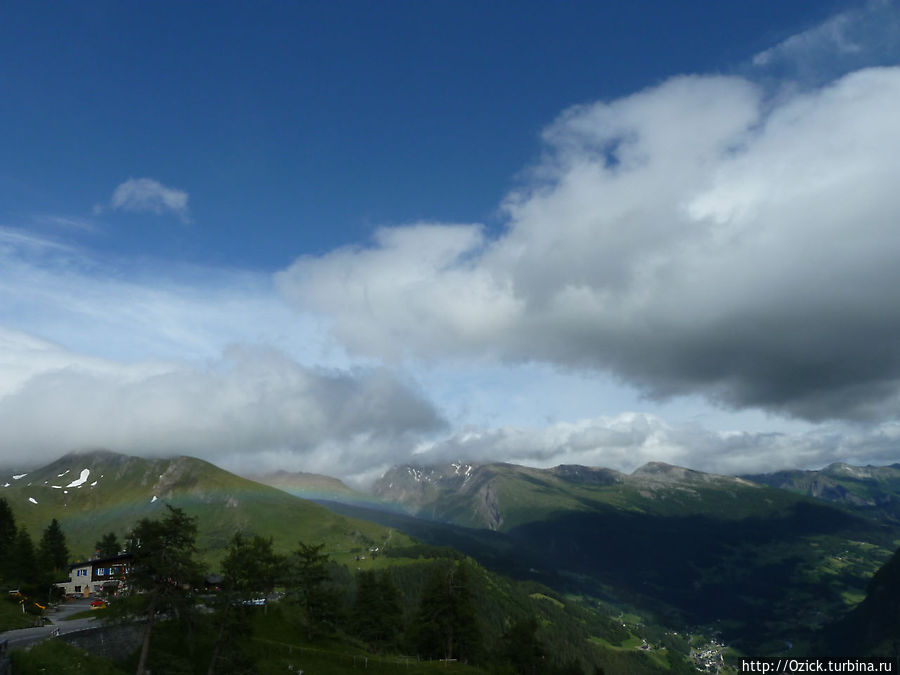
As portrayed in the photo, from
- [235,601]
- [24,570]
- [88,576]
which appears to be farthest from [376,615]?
[88,576]

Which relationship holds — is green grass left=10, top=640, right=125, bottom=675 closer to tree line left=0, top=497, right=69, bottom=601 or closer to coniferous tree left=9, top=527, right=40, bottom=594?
tree line left=0, top=497, right=69, bottom=601

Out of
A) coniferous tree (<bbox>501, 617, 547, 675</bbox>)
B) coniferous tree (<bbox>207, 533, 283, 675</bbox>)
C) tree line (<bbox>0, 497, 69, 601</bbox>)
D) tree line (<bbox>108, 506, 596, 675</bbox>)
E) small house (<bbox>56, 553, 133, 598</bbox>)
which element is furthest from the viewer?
small house (<bbox>56, 553, 133, 598</bbox>)

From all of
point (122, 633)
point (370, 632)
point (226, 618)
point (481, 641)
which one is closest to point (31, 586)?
point (122, 633)

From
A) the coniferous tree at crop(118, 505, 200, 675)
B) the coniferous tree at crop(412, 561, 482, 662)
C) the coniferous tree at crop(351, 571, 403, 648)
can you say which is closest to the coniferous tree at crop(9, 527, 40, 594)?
the coniferous tree at crop(351, 571, 403, 648)

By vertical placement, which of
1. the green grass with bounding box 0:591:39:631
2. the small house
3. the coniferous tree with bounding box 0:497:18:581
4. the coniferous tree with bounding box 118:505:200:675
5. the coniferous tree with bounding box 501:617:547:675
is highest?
the coniferous tree with bounding box 118:505:200:675

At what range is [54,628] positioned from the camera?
2511 inches

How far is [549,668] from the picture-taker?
107 meters

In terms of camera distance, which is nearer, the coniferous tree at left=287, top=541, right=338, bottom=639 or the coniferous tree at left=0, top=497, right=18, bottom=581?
the coniferous tree at left=287, top=541, right=338, bottom=639

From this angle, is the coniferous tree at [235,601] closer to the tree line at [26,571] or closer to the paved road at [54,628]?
the paved road at [54,628]

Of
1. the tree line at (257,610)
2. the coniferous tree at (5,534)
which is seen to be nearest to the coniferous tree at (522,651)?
the tree line at (257,610)

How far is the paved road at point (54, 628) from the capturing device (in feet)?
178

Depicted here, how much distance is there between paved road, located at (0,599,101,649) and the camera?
54.4 metres

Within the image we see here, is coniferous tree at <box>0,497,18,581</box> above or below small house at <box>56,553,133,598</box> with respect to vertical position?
above

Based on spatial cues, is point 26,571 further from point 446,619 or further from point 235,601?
point 446,619
